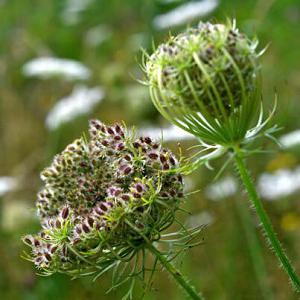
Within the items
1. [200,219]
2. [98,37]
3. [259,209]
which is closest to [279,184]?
[200,219]

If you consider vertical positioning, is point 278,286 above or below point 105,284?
below

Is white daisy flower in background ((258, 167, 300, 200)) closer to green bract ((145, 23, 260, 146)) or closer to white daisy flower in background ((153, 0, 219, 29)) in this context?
white daisy flower in background ((153, 0, 219, 29))

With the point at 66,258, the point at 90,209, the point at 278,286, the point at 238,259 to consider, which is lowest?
the point at 66,258

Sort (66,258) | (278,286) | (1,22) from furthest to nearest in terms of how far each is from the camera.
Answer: (1,22) → (278,286) → (66,258)

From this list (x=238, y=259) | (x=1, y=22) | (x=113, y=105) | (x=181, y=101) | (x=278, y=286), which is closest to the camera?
(x=181, y=101)

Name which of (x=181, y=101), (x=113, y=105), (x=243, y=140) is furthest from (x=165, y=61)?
(x=113, y=105)

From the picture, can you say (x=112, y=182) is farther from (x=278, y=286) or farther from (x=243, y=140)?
(x=278, y=286)
